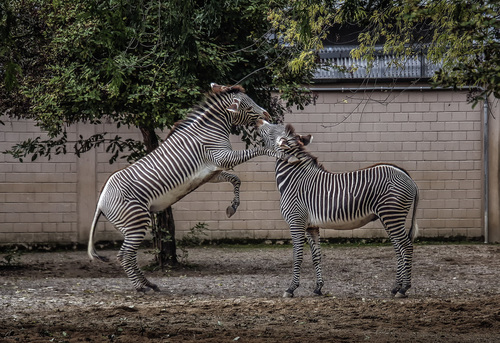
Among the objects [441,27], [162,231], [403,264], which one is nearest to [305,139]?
[403,264]

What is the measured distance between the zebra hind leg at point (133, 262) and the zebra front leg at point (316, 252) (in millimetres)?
1970

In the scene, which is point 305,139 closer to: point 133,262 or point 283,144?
point 283,144

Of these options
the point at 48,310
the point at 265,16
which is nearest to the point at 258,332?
the point at 48,310

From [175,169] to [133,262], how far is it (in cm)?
124

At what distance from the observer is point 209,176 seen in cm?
892

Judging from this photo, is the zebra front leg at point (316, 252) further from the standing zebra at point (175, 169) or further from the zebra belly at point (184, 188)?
the zebra belly at point (184, 188)

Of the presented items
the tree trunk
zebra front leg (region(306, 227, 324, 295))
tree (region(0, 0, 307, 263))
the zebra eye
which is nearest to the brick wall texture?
the tree trunk

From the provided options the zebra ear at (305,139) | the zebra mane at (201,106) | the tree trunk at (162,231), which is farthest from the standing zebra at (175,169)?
the tree trunk at (162,231)

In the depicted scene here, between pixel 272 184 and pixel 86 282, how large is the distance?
492 cm

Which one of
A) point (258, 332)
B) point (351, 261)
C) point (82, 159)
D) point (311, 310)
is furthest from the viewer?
point (82, 159)

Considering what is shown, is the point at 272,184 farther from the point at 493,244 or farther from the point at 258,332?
the point at 258,332

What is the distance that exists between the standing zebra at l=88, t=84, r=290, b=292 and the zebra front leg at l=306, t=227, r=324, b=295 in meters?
0.99

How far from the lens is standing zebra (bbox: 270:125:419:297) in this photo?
8469mm

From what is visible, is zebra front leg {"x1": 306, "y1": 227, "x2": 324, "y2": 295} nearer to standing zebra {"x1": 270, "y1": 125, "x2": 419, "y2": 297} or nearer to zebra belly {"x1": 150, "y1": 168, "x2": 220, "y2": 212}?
standing zebra {"x1": 270, "y1": 125, "x2": 419, "y2": 297}
